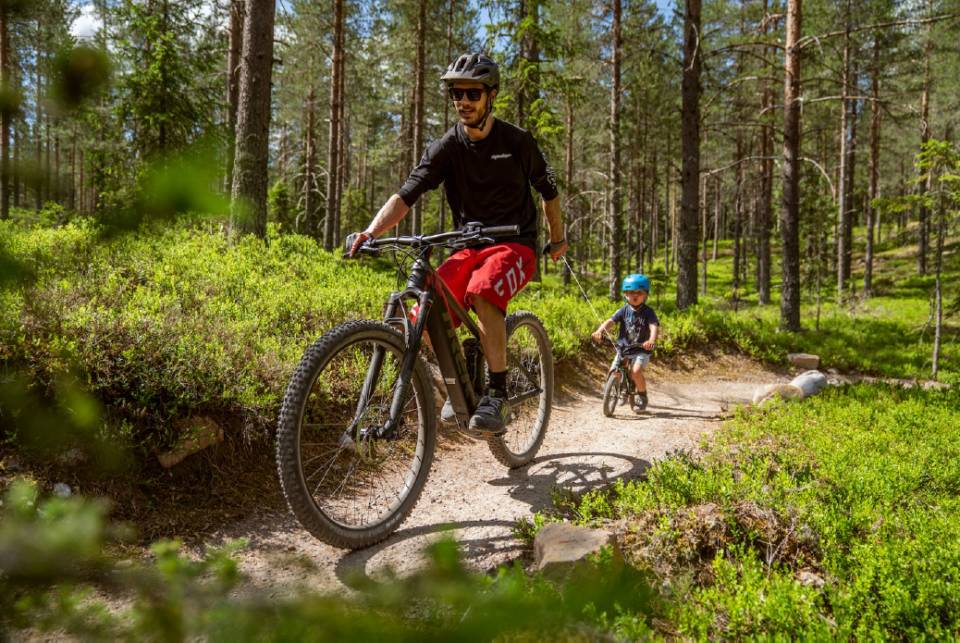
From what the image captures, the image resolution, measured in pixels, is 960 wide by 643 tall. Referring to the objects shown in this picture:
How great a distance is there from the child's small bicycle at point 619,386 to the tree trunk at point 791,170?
23.8 feet

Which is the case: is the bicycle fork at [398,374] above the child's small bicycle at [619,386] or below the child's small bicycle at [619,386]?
above

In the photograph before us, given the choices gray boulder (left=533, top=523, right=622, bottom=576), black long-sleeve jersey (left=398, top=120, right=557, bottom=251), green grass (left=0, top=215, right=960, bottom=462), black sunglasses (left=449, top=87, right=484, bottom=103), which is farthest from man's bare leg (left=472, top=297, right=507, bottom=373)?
green grass (left=0, top=215, right=960, bottom=462)

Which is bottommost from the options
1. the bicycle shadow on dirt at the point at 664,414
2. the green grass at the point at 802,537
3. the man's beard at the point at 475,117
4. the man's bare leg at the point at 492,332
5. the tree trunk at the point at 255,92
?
the bicycle shadow on dirt at the point at 664,414

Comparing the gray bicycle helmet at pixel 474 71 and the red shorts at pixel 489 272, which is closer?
the gray bicycle helmet at pixel 474 71

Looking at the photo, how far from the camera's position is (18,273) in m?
0.96

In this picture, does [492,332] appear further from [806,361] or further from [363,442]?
[806,361]

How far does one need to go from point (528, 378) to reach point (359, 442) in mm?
2393

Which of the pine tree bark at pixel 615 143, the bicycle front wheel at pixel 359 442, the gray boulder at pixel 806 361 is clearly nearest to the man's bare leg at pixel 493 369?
the bicycle front wheel at pixel 359 442

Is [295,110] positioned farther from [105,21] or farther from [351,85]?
[105,21]

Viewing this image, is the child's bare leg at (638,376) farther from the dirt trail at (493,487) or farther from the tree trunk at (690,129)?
the tree trunk at (690,129)

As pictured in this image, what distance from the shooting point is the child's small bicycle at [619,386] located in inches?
285

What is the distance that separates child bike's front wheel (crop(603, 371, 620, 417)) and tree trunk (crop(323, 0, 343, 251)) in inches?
541

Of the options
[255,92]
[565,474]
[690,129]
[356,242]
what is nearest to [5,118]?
[356,242]

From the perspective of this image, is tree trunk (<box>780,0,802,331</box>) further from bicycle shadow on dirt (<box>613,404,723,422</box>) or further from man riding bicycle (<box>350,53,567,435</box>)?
man riding bicycle (<box>350,53,567,435</box>)
